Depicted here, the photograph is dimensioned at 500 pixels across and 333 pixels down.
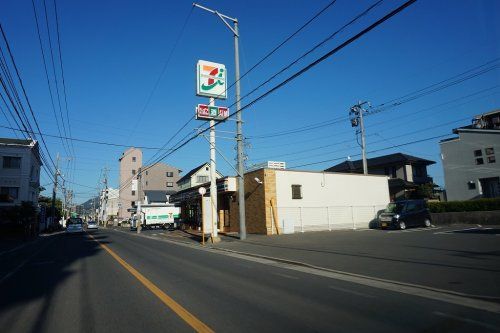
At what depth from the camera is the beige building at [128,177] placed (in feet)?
303

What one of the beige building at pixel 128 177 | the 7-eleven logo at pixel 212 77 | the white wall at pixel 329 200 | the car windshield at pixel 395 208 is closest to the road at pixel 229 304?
the white wall at pixel 329 200

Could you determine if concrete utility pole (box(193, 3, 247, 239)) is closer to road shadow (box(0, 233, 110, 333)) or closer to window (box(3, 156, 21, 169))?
road shadow (box(0, 233, 110, 333))

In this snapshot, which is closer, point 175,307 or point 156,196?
point 175,307

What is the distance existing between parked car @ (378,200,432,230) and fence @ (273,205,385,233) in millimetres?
3186

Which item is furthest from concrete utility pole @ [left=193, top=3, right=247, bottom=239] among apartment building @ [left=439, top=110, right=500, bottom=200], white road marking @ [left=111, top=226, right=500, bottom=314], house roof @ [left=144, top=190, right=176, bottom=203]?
house roof @ [left=144, top=190, right=176, bottom=203]

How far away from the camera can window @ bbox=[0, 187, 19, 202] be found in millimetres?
42497

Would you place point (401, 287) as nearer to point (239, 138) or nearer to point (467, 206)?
point (239, 138)

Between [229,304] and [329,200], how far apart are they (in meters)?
23.6

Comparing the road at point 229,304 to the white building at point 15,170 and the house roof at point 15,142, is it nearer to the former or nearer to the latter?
the white building at point 15,170

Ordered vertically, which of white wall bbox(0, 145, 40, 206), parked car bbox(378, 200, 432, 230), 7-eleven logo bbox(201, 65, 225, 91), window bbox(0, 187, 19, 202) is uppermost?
7-eleven logo bbox(201, 65, 225, 91)

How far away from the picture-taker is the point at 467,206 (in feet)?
96.8

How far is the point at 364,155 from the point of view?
3953 centimetres

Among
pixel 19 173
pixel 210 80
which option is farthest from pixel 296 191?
pixel 19 173

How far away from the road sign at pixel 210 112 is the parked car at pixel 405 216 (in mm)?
13847
